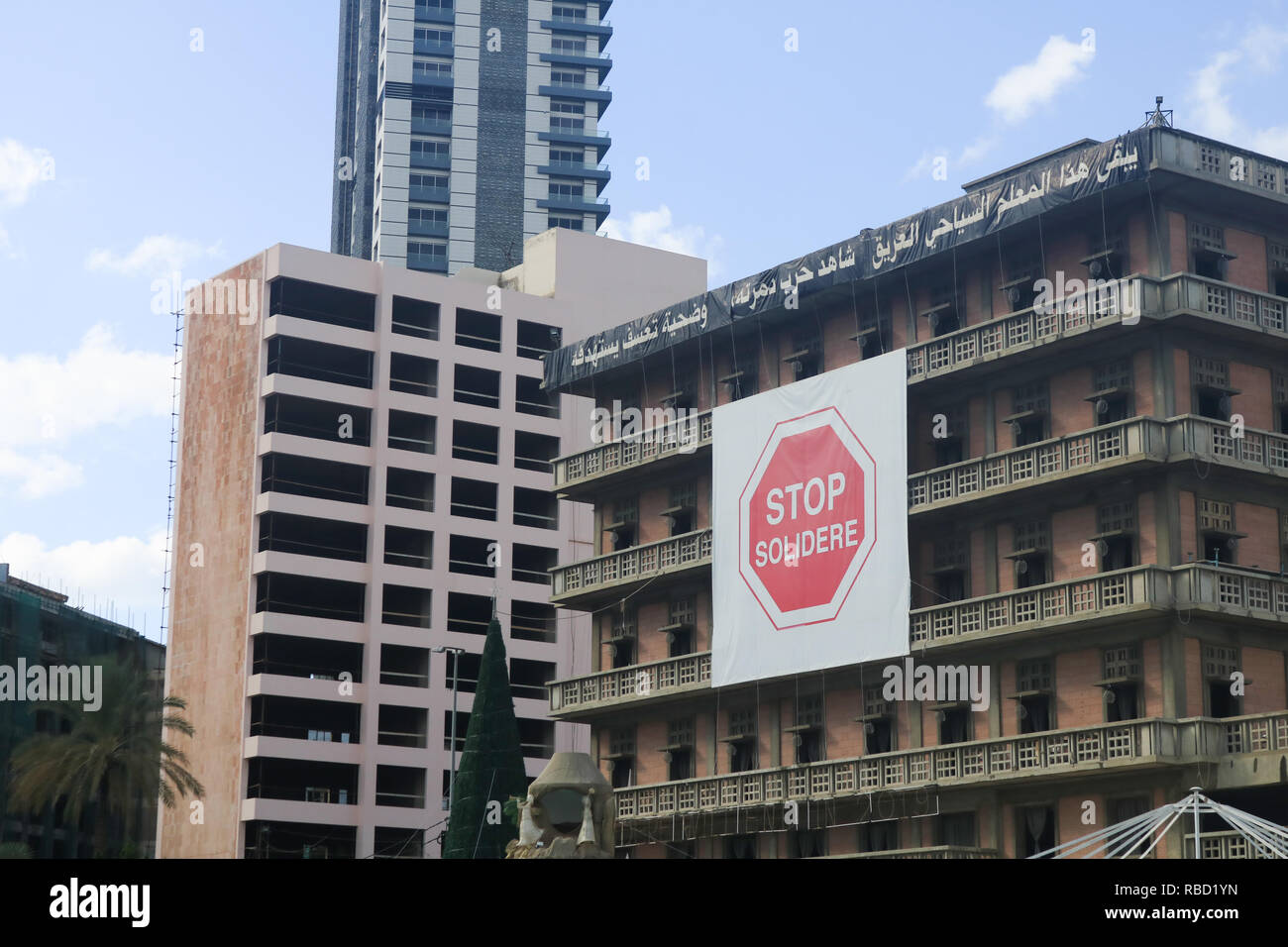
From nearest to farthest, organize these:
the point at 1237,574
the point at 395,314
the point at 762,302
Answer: the point at 1237,574, the point at 762,302, the point at 395,314

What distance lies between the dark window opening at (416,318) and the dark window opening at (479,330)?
61.6 inches

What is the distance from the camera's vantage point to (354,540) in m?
99.8

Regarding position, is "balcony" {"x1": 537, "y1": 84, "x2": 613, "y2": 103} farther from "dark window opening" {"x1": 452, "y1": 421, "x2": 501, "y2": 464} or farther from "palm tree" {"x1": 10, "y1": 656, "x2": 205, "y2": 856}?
"palm tree" {"x1": 10, "y1": 656, "x2": 205, "y2": 856}

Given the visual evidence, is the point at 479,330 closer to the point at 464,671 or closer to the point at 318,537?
the point at 318,537

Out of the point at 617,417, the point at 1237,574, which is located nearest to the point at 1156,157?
the point at 1237,574

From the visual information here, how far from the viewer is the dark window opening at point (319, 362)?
9875 centimetres

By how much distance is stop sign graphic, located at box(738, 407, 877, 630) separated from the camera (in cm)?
5744

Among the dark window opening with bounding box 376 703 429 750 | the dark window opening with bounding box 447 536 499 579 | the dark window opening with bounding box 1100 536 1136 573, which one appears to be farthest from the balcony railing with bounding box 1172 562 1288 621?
the dark window opening with bounding box 447 536 499 579

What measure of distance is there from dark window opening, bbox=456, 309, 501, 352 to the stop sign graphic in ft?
152

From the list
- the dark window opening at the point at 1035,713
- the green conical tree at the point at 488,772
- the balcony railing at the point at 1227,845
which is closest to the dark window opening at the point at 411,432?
the green conical tree at the point at 488,772

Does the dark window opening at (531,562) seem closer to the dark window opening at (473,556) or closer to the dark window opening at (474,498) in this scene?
the dark window opening at (473,556)
